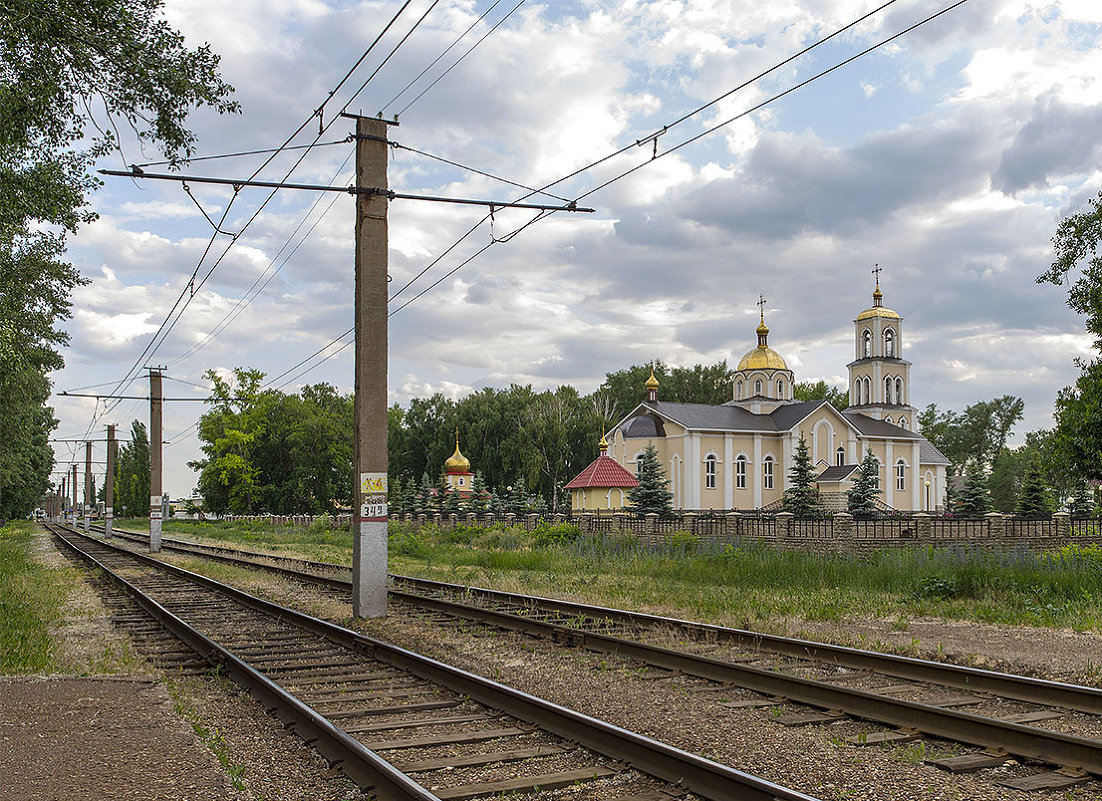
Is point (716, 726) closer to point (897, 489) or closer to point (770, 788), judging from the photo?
point (770, 788)

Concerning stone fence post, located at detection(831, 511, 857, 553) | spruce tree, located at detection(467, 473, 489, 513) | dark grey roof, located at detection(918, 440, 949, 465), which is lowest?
spruce tree, located at detection(467, 473, 489, 513)

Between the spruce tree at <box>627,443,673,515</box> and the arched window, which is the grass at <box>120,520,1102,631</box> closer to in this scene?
the spruce tree at <box>627,443,673,515</box>

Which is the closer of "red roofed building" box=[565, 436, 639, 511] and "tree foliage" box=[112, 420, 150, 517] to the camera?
"red roofed building" box=[565, 436, 639, 511]

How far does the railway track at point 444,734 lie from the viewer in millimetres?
6164

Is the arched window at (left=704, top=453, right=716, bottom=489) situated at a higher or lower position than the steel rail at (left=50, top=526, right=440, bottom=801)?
higher

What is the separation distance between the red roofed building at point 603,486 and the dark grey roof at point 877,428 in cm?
2757

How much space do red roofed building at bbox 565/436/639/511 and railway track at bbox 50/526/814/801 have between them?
44769 millimetres

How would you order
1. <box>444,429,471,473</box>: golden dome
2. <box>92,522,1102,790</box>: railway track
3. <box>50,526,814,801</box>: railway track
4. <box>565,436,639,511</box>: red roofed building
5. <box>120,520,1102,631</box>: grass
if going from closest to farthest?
<box>50,526,814,801</box>: railway track < <box>92,522,1102,790</box>: railway track < <box>120,520,1102,631</box>: grass < <box>565,436,639,511</box>: red roofed building < <box>444,429,471,473</box>: golden dome

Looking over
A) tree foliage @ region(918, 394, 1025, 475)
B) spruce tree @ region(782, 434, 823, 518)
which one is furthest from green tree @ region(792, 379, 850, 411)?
spruce tree @ region(782, 434, 823, 518)

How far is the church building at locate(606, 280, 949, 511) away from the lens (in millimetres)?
69875

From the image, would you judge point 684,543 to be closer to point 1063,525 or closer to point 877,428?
point 1063,525

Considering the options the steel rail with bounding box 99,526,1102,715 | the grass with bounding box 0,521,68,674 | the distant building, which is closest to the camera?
the steel rail with bounding box 99,526,1102,715

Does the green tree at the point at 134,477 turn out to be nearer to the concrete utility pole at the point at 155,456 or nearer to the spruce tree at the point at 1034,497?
the concrete utility pole at the point at 155,456

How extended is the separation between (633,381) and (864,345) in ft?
102
